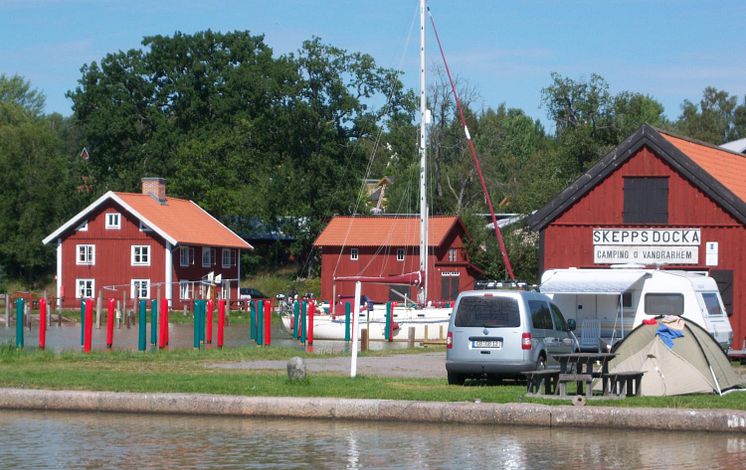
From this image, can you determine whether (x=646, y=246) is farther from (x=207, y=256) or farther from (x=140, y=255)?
(x=207, y=256)

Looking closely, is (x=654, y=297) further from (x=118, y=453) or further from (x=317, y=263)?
(x=317, y=263)

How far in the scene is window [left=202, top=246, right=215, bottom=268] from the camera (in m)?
75.2

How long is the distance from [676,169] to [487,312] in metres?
15.3

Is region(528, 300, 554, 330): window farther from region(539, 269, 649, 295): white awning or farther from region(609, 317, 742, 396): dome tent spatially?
region(539, 269, 649, 295): white awning

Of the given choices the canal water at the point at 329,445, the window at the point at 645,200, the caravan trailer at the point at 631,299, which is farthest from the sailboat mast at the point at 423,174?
the canal water at the point at 329,445

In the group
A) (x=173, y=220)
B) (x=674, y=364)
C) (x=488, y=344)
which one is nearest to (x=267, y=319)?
(x=488, y=344)

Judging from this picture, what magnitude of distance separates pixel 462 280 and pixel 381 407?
52.8 metres

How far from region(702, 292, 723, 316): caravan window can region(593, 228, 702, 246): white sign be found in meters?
4.59

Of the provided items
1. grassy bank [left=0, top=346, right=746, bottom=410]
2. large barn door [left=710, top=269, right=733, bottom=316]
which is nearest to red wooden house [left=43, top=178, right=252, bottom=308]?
large barn door [left=710, top=269, right=733, bottom=316]

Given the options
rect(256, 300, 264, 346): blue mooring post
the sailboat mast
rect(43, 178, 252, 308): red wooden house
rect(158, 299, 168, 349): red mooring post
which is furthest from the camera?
rect(43, 178, 252, 308): red wooden house

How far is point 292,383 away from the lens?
20188mm

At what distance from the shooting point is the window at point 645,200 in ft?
117

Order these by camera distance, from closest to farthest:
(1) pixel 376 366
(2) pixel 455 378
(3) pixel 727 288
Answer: (2) pixel 455 378
(1) pixel 376 366
(3) pixel 727 288

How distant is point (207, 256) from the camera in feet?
249
